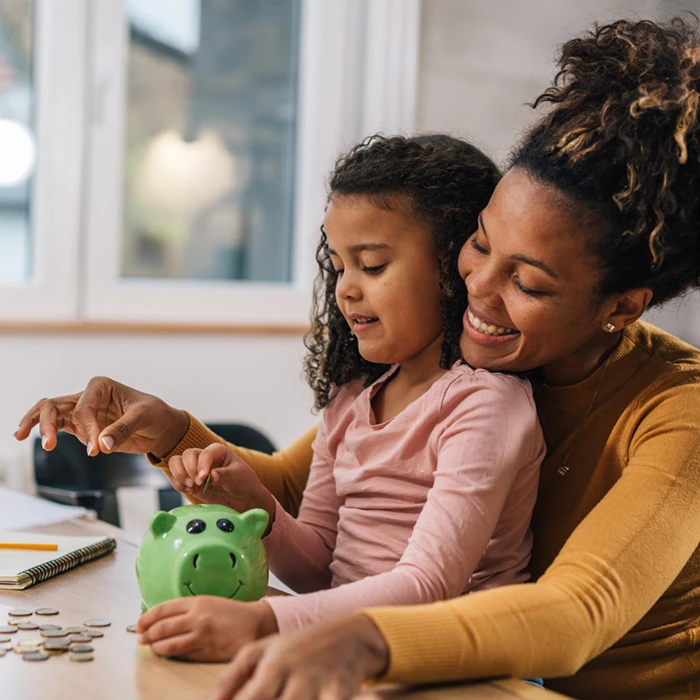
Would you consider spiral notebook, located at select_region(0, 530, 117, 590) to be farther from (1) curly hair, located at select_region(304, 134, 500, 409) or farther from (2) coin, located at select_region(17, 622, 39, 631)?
(1) curly hair, located at select_region(304, 134, 500, 409)

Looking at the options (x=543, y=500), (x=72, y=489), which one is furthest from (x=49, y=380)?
(x=543, y=500)

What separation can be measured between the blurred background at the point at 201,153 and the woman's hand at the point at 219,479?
1539 mm

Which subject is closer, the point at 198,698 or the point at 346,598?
the point at 198,698

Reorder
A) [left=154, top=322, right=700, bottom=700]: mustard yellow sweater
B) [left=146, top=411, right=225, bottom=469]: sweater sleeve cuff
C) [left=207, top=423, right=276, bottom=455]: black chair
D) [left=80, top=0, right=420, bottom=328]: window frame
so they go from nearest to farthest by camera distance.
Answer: [left=154, top=322, right=700, bottom=700]: mustard yellow sweater
[left=146, top=411, right=225, bottom=469]: sweater sleeve cuff
[left=207, top=423, right=276, bottom=455]: black chair
[left=80, top=0, right=420, bottom=328]: window frame

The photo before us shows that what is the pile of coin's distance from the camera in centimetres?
89

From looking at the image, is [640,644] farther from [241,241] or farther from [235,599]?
[241,241]

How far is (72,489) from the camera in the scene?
1960 millimetres

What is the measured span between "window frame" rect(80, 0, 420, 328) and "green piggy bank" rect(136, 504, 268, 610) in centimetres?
193

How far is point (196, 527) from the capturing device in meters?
0.94

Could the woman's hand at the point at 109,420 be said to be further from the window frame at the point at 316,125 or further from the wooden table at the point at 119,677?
the window frame at the point at 316,125

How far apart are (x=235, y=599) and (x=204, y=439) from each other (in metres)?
0.44

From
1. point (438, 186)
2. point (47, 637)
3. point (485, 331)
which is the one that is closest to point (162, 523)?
point (47, 637)

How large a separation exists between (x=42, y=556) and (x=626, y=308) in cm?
73

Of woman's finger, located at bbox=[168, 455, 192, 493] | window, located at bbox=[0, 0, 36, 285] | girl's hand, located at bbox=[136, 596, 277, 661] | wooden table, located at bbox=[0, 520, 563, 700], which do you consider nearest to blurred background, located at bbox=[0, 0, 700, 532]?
window, located at bbox=[0, 0, 36, 285]
